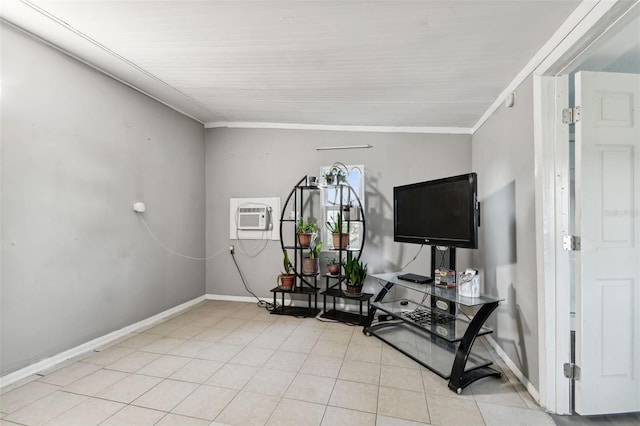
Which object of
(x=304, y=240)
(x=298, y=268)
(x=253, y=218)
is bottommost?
(x=298, y=268)

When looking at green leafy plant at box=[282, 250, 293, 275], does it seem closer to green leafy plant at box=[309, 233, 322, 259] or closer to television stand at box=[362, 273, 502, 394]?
green leafy plant at box=[309, 233, 322, 259]

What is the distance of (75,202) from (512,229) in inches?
135

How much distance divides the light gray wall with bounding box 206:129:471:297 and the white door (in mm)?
1634

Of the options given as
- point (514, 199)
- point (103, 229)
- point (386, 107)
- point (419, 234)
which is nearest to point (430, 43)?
point (386, 107)

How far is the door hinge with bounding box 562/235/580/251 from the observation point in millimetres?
1620

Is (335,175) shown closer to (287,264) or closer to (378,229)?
(378,229)

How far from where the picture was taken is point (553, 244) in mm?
1669

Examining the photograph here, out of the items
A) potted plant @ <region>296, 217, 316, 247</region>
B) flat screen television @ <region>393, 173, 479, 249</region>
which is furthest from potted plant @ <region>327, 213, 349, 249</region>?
flat screen television @ <region>393, 173, 479, 249</region>

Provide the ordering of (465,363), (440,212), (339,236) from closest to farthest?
(465,363), (440,212), (339,236)

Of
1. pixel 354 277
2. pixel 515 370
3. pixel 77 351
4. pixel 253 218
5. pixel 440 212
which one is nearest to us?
pixel 515 370

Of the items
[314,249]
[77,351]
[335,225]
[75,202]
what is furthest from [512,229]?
[77,351]

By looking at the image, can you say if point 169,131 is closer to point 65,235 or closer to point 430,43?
point 65,235

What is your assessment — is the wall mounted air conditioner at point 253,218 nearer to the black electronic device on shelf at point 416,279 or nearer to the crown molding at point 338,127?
the crown molding at point 338,127

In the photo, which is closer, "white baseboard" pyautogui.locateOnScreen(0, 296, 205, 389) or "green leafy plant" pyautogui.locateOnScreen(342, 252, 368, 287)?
"white baseboard" pyautogui.locateOnScreen(0, 296, 205, 389)
